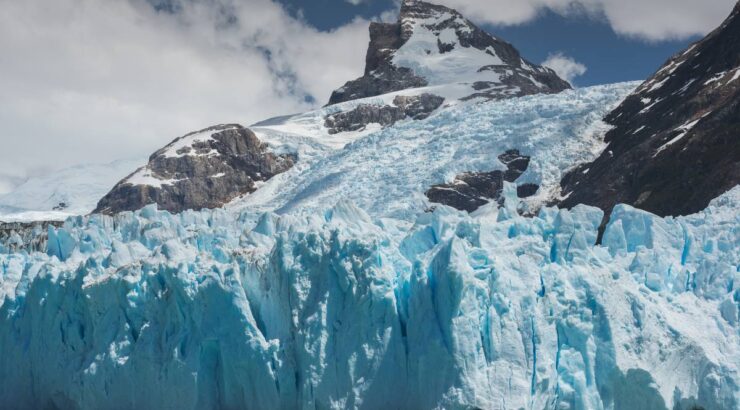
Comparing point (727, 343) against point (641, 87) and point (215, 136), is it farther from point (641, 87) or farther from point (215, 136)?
point (215, 136)

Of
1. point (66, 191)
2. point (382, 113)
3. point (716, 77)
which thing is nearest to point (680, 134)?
point (716, 77)

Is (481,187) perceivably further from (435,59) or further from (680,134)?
(435,59)

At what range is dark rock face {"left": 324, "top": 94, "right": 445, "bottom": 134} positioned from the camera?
12269 centimetres

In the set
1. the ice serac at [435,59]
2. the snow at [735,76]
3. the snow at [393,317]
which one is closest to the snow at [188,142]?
the ice serac at [435,59]

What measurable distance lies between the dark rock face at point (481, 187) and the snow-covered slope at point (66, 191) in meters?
78.4

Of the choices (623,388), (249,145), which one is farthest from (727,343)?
(249,145)

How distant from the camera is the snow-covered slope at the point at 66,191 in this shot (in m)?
150

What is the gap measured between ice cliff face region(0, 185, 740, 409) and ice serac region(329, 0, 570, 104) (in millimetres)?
100127

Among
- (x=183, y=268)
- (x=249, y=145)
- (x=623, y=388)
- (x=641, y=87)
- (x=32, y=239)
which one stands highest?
(x=249, y=145)

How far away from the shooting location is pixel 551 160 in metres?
73.8

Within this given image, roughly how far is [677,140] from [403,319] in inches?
1688

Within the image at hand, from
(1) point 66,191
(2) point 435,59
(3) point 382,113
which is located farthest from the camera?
(1) point 66,191

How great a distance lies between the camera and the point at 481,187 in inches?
2992

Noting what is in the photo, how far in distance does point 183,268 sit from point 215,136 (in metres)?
94.6
